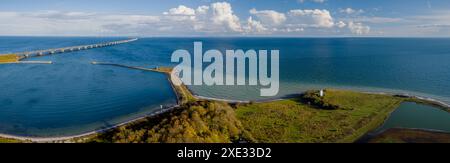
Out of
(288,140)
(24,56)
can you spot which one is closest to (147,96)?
(288,140)

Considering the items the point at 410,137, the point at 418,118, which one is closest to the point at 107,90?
the point at 410,137

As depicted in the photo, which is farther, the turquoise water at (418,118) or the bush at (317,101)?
the bush at (317,101)

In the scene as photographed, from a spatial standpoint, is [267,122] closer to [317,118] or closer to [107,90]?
[317,118]

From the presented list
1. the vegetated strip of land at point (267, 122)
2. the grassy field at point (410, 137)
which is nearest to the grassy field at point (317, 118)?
the vegetated strip of land at point (267, 122)

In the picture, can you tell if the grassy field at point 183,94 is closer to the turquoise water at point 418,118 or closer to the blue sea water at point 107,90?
the blue sea water at point 107,90

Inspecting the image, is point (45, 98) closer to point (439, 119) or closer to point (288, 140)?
point (288, 140)
